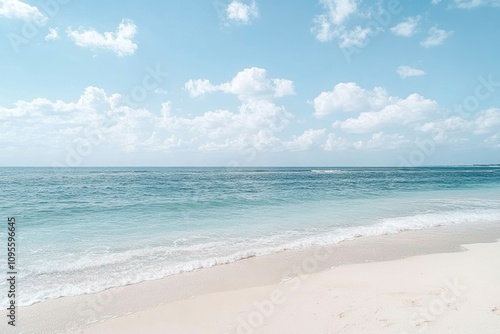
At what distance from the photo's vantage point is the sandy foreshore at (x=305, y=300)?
564 cm

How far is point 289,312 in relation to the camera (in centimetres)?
618

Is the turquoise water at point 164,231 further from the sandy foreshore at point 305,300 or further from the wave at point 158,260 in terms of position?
the sandy foreshore at point 305,300

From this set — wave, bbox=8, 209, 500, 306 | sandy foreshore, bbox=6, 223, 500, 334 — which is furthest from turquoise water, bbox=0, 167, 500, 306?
sandy foreshore, bbox=6, 223, 500, 334

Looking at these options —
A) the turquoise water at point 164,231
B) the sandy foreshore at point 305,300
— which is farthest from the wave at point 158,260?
the sandy foreshore at point 305,300

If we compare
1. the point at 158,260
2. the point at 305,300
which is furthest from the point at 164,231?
the point at 305,300

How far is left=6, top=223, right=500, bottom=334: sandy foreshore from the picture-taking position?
5.64 m

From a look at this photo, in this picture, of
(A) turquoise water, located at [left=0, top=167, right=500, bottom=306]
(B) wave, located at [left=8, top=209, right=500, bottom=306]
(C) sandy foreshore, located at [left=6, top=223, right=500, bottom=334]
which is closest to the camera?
(C) sandy foreshore, located at [left=6, top=223, right=500, bottom=334]

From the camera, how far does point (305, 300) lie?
6.68m

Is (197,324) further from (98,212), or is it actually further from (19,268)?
(98,212)

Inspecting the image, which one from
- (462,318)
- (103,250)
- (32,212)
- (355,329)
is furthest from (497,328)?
(32,212)

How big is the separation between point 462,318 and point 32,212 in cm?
2306

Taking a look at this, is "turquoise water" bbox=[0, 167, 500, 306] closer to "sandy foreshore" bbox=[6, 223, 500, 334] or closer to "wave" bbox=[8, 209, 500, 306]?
"wave" bbox=[8, 209, 500, 306]

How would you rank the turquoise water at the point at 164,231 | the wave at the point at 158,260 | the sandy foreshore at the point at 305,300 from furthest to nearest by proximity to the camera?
the turquoise water at the point at 164,231, the wave at the point at 158,260, the sandy foreshore at the point at 305,300

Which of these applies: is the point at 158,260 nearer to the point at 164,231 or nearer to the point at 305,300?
the point at 164,231
